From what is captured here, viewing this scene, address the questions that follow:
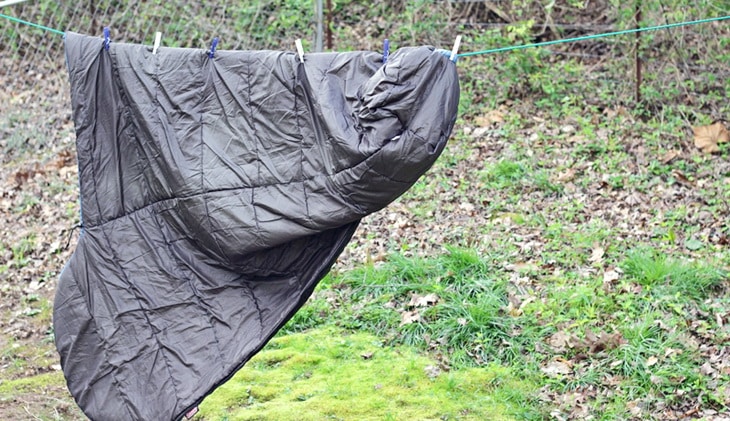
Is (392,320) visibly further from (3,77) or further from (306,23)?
(3,77)

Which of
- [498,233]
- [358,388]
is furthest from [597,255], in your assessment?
[358,388]

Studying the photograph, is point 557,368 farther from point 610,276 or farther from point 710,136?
point 710,136

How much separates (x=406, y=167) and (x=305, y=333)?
2.40 m

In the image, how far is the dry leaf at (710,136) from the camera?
6.37m

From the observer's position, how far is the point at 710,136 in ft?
21.1

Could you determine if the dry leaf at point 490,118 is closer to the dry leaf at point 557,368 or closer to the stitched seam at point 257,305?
the dry leaf at point 557,368

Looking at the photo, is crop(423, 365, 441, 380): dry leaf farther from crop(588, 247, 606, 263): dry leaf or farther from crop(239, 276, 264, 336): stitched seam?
crop(239, 276, 264, 336): stitched seam

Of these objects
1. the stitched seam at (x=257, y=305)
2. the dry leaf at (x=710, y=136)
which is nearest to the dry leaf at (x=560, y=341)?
the stitched seam at (x=257, y=305)

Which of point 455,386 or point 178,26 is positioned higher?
point 178,26

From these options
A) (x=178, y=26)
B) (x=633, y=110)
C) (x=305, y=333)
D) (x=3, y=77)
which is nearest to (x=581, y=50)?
(x=633, y=110)

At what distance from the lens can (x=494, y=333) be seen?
4570 millimetres

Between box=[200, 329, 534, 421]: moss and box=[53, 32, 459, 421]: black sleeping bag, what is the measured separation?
107 cm

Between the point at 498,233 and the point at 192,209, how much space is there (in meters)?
2.92

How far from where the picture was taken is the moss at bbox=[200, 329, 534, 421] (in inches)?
162
